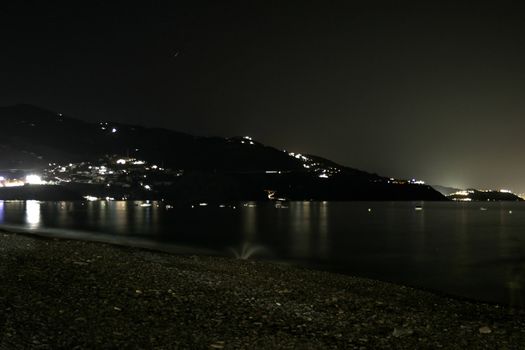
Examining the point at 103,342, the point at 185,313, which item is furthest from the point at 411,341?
the point at 103,342

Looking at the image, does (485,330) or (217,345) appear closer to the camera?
(217,345)

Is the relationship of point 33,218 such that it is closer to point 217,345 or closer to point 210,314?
point 210,314

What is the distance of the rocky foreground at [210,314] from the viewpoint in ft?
29.8

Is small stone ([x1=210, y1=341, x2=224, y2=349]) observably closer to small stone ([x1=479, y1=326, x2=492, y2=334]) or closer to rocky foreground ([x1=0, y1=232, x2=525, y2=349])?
rocky foreground ([x1=0, y1=232, x2=525, y2=349])

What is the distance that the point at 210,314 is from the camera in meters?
11.3

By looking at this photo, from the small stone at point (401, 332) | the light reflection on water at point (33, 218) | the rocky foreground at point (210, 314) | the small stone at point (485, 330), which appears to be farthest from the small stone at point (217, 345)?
the light reflection on water at point (33, 218)

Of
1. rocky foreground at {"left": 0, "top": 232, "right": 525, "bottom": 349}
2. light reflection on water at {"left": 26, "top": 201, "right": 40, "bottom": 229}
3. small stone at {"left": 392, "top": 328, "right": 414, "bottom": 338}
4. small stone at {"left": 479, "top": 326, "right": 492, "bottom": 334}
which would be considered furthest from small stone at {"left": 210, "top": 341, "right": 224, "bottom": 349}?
light reflection on water at {"left": 26, "top": 201, "right": 40, "bottom": 229}

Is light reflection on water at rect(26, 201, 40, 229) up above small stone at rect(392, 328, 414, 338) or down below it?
below

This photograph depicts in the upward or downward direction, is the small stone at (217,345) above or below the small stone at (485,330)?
above

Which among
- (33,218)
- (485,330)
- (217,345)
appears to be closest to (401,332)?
(485,330)

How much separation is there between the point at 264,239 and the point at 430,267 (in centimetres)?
2316

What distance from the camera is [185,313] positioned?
36.6 feet

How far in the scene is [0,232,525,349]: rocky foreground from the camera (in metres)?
9.09

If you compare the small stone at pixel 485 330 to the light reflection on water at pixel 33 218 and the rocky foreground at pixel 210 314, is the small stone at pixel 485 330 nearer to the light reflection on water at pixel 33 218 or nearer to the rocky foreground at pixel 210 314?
the rocky foreground at pixel 210 314
